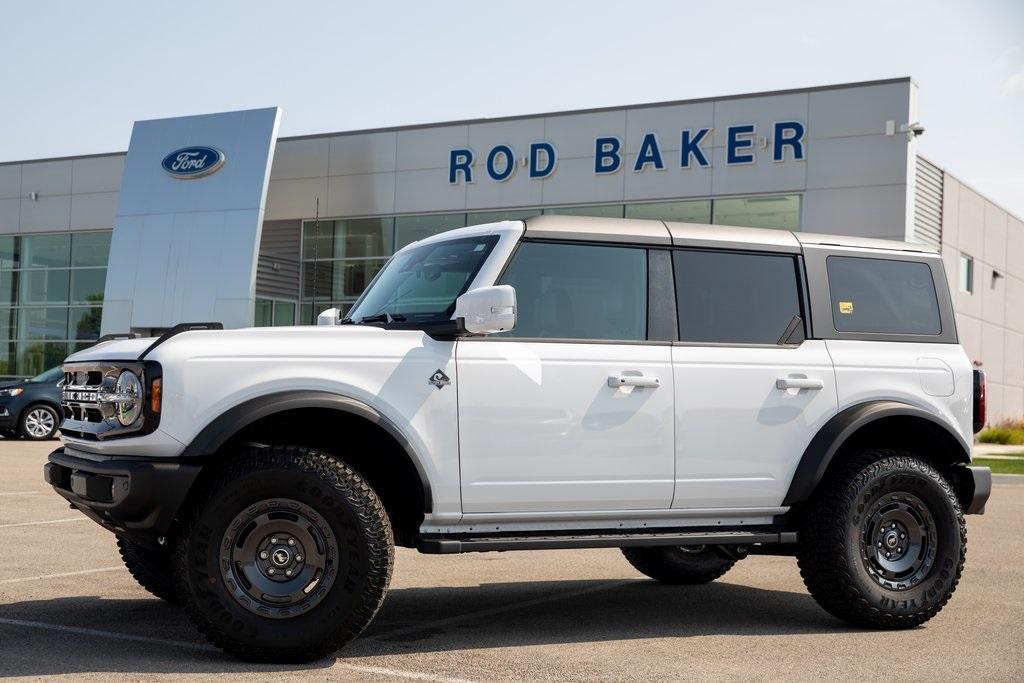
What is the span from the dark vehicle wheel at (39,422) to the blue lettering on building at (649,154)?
13.3 metres

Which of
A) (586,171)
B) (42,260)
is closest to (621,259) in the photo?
(586,171)

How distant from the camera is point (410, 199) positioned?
98.7ft

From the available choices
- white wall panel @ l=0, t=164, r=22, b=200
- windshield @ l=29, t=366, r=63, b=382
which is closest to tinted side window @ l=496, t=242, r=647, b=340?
windshield @ l=29, t=366, r=63, b=382

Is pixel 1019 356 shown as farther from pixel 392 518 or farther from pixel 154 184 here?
pixel 392 518

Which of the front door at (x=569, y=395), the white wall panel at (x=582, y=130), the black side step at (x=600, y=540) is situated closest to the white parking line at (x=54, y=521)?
the black side step at (x=600, y=540)

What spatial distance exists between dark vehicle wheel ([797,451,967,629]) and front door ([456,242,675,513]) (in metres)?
0.96

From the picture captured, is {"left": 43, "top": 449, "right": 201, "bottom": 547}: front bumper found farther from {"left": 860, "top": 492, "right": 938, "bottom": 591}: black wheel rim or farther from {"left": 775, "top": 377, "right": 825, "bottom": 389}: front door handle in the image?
{"left": 860, "top": 492, "right": 938, "bottom": 591}: black wheel rim

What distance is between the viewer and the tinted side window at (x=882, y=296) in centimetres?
694

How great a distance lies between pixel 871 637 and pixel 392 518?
2.60m

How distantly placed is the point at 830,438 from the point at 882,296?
40.0 inches

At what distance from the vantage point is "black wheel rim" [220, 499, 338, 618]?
A: 17.7 feet

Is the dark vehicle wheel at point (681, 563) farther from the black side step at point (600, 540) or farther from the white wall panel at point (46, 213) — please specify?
the white wall panel at point (46, 213)

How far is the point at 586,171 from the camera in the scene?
2778 cm

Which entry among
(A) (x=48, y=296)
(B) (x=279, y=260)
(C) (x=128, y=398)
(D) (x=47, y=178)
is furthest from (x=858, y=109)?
(A) (x=48, y=296)
